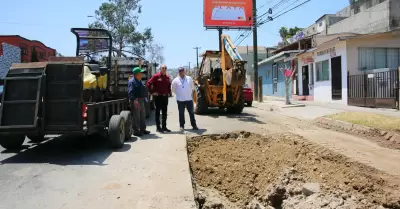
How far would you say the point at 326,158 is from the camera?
668 cm

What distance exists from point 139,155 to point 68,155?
1409 millimetres

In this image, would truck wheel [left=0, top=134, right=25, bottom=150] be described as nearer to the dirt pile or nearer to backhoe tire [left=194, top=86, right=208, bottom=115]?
the dirt pile

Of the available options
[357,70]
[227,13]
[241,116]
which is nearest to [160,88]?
[241,116]

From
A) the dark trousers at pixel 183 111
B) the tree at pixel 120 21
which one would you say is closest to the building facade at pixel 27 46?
the tree at pixel 120 21

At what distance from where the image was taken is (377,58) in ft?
60.8

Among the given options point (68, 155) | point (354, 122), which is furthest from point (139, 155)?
point (354, 122)

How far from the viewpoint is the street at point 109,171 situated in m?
4.37

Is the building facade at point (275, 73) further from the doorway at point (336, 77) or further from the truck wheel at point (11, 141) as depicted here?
the truck wheel at point (11, 141)

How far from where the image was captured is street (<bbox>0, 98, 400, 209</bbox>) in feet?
14.3

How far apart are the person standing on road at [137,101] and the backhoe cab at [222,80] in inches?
175

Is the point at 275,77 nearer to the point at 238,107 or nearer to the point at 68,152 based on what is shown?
the point at 238,107

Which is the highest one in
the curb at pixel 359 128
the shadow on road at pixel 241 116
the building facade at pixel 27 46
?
the building facade at pixel 27 46

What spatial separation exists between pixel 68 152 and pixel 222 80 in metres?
8.17

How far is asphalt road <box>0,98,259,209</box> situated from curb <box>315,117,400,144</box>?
5.26 metres
